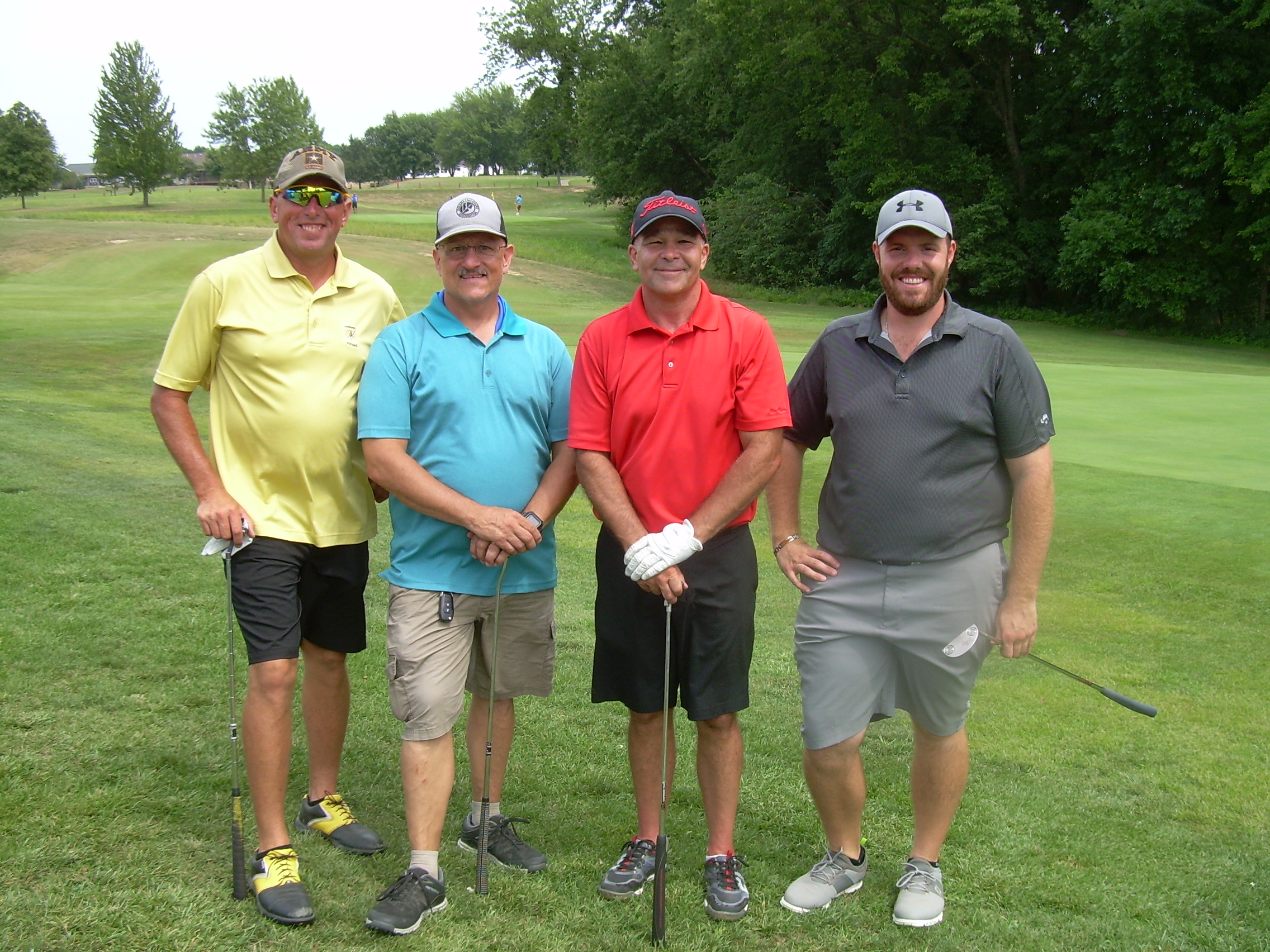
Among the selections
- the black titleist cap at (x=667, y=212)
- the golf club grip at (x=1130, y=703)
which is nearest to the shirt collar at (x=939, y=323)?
the black titleist cap at (x=667, y=212)

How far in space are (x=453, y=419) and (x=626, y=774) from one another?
5.63ft

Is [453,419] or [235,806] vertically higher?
[453,419]

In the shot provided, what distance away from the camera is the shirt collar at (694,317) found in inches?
136

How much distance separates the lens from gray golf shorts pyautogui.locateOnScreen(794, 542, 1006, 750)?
3428 millimetres

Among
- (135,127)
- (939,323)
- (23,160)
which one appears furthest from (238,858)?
(135,127)

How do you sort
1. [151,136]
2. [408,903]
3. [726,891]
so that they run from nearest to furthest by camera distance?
[408,903]
[726,891]
[151,136]

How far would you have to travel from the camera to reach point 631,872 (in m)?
3.54

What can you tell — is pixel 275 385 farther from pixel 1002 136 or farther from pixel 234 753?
pixel 1002 136

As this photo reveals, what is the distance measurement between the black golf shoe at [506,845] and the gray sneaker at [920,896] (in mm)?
1116

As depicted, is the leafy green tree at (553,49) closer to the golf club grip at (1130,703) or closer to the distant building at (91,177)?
the distant building at (91,177)

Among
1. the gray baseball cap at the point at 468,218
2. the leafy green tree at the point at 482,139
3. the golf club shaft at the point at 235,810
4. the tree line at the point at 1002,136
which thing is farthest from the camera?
the leafy green tree at the point at 482,139

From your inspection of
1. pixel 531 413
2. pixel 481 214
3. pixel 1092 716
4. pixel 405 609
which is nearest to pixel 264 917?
pixel 405 609

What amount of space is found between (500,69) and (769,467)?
197ft

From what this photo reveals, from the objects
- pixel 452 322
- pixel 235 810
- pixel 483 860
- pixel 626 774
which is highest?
pixel 452 322
